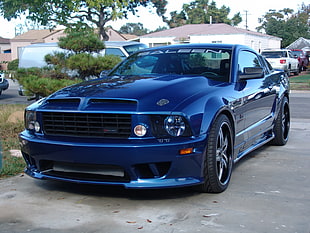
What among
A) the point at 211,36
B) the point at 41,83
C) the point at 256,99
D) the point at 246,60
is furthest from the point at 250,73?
the point at 211,36

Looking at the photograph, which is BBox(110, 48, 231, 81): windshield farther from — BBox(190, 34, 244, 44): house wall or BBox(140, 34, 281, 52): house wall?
BBox(190, 34, 244, 44): house wall

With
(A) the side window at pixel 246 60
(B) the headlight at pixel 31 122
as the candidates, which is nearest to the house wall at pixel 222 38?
(A) the side window at pixel 246 60

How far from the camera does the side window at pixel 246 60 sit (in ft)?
19.5

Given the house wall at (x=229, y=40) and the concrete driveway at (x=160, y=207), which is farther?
the house wall at (x=229, y=40)

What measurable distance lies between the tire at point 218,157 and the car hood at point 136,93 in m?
0.42

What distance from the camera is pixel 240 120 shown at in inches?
214

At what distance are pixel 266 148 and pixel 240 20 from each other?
76.7m

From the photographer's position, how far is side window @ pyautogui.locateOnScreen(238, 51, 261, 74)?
5.95 meters

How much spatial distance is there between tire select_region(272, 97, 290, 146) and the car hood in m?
2.29

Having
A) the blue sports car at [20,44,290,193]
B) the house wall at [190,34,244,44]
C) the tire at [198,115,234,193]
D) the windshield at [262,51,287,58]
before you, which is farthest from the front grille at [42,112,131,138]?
the house wall at [190,34,244,44]

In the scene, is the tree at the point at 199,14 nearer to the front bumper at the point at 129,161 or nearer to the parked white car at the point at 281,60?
the parked white car at the point at 281,60

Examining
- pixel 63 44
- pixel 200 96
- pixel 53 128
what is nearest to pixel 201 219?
pixel 200 96

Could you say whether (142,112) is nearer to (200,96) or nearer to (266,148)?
(200,96)

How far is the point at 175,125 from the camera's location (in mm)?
4312
